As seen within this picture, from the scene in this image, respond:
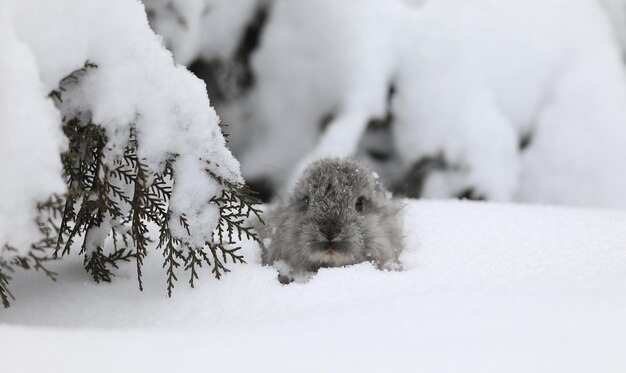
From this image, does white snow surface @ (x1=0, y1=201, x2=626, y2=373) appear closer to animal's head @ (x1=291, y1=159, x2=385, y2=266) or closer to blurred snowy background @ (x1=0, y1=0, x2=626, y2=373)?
blurred snowy background @ (x1=0, y1=0, x2=626, y2=373)

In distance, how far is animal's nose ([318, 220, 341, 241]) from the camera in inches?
119

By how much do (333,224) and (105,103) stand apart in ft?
4.15

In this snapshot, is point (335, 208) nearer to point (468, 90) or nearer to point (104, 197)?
point (104, 197)

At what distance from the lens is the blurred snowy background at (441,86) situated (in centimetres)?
442

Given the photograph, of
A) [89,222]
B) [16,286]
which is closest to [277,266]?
[89,222]

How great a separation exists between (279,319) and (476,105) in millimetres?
2897

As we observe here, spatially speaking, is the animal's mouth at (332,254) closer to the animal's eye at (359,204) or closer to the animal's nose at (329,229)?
the animal's nose at (329,229)

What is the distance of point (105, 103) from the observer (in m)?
2.18

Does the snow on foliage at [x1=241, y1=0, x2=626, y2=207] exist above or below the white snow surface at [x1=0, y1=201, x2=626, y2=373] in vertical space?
above

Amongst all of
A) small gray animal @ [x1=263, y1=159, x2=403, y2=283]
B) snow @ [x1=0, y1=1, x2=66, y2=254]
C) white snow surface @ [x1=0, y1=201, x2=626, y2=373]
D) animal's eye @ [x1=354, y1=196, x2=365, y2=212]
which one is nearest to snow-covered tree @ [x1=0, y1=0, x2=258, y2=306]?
snow @ [x1=0, y1=1, x2=66, y2=254]

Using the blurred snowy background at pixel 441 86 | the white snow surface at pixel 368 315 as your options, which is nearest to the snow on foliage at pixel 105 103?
the white snow surface at pixel 368 315

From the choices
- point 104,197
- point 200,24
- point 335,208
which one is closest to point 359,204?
point 335,208

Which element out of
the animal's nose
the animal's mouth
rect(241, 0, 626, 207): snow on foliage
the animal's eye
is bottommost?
the animal's mouth

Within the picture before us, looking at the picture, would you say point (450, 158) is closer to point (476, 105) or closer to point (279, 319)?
point (476, 105)
